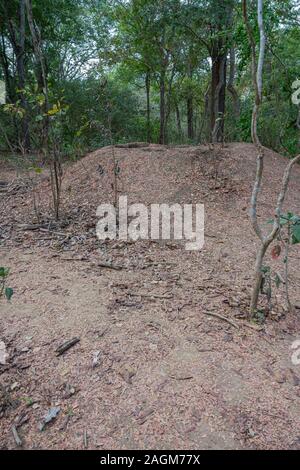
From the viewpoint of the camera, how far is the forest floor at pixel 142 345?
1.18 metres

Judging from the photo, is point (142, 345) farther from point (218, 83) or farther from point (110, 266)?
point (218, 83)

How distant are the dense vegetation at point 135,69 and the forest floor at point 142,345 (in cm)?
125

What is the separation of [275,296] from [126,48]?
652cm

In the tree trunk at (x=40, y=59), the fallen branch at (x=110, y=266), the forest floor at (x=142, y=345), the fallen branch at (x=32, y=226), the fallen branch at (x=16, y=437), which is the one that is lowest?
the fallen branch at (x=16, y=437)

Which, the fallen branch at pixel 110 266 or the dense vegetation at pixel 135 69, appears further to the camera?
the dense vegetation at pixel 135 69

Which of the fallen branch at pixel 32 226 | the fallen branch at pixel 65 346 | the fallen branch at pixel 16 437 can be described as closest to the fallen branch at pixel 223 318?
the fallen branch at pixel 65 346

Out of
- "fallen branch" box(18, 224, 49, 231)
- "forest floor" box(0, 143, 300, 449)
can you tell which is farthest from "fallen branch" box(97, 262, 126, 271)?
"fallen branch" box(18, 224, 49, 231)

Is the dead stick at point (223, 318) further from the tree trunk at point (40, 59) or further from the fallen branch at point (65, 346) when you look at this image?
the tree trunk at point (40, 59)

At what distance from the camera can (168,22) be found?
481 centimetres

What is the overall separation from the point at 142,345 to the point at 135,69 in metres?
7.59

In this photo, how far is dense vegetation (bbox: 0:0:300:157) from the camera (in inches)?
140

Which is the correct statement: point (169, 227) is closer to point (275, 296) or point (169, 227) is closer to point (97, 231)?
point (97, 231)

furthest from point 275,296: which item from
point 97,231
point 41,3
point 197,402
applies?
point 41,3
